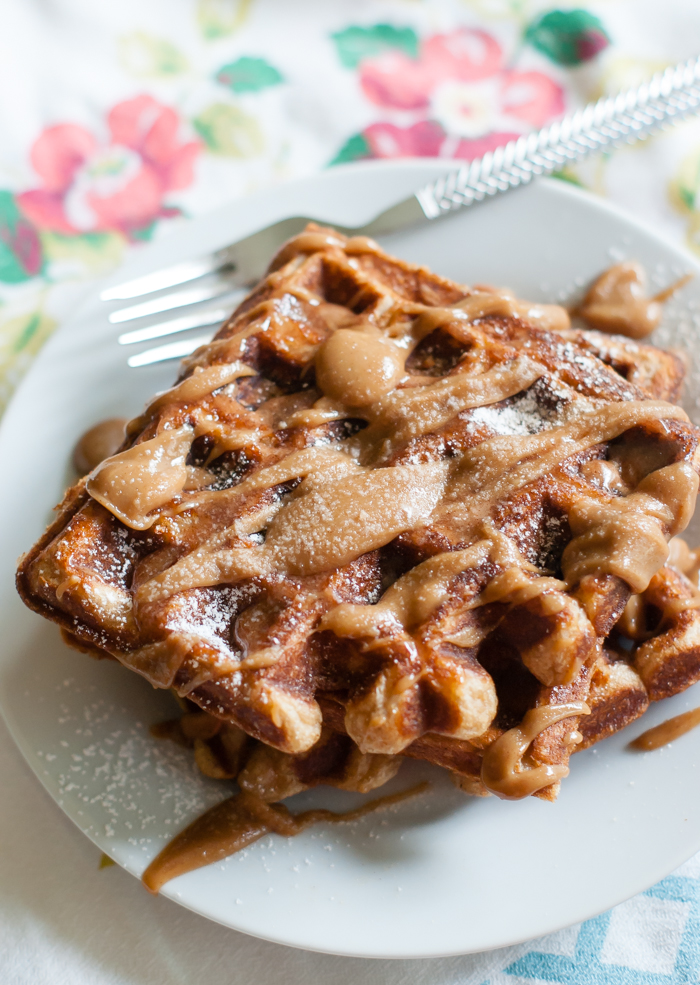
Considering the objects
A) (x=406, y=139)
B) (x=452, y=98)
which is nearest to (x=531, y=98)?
(x=452, y=98)

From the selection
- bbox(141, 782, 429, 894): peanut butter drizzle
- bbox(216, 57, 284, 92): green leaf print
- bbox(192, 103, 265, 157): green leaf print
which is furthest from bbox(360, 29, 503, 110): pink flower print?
bbox(141, 782, 429, 894): peanut butter drizzle

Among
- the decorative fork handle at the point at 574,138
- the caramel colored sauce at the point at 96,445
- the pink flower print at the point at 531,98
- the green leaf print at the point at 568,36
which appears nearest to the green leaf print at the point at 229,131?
the decorative fork handle at the point at 574,138

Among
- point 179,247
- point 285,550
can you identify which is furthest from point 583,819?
point 179,247

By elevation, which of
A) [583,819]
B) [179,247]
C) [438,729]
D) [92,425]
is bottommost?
[583,819]

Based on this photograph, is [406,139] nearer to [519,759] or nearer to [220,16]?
[220,16]

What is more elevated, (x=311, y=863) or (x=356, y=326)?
(x=356, y=326)

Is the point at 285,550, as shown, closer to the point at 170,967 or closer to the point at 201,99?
the point at 170,967

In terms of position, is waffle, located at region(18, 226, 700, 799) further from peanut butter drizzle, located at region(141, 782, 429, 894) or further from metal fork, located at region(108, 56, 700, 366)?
metal fork, located at region(108, 56, 700, 366)
